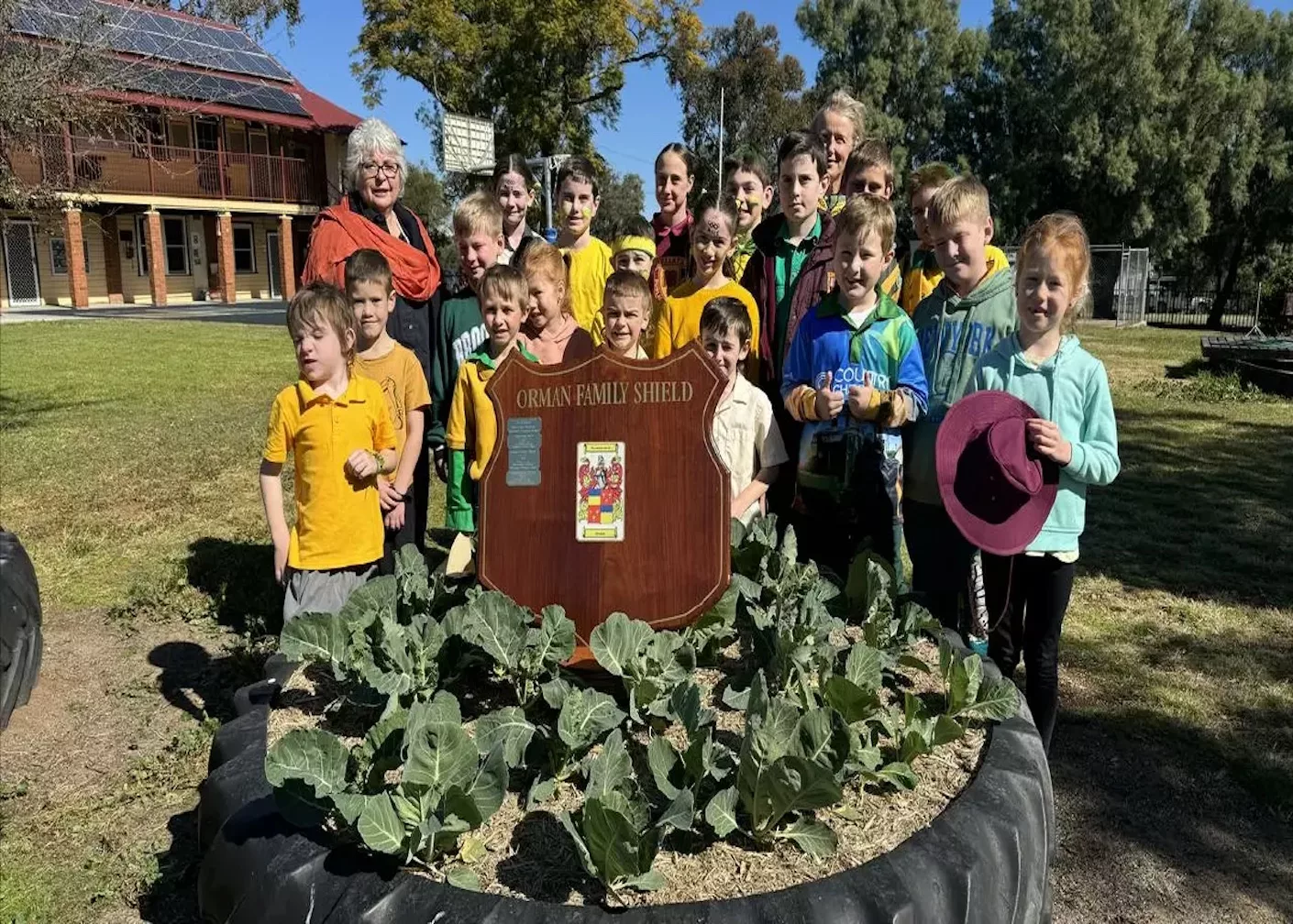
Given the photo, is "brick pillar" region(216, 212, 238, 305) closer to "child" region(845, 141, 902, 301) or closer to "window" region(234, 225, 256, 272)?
"window" region(234, 225, 256, 272)

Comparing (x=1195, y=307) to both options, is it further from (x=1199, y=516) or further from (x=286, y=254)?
(x=286, y=254)

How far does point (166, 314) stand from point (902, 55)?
92.2 ft

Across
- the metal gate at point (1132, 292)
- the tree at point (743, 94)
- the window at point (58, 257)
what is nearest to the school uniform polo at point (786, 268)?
the metal gate at point (1132, 292)

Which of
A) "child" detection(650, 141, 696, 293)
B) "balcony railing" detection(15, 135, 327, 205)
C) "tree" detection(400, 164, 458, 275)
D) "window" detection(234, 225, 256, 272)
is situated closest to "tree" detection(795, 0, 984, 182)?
"tree" detection(400, 164, 458, 275)

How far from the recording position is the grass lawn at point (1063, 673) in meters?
2.85

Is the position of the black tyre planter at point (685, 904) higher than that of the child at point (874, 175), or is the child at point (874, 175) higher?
the child at point (874, 175)

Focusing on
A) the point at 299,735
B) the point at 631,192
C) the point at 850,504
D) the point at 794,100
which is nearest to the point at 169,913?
the point at 299,735

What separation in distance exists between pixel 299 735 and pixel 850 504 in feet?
6.71

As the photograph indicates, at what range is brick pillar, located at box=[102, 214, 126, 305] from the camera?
30.1 m

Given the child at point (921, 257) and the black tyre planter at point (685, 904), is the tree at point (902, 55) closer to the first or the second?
the child at point (921, 257)

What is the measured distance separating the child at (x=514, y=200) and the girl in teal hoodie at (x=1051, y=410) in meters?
2.21

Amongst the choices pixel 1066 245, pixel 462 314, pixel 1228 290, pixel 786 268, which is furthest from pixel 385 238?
pixel 1228 290

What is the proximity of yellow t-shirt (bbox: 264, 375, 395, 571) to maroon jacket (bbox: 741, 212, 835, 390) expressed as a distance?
151 cm

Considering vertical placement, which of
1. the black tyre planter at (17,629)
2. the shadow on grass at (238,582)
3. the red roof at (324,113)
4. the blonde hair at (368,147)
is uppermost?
the red roof at (324,113)
